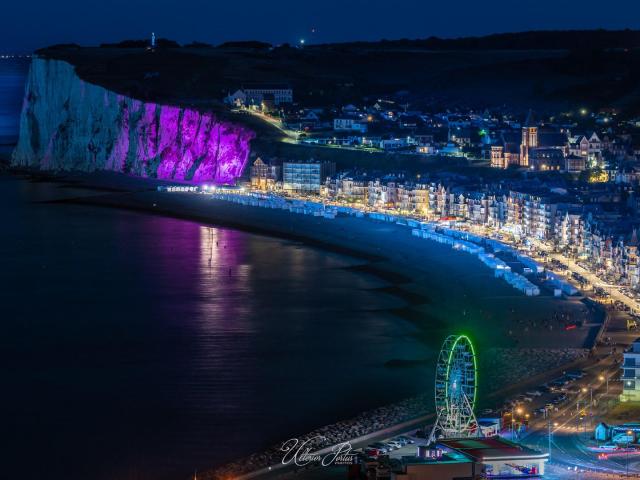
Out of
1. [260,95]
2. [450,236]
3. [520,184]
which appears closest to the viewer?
[450,236]

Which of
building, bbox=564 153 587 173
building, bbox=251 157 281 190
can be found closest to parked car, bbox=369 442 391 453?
building, bbox=564 153 587 173

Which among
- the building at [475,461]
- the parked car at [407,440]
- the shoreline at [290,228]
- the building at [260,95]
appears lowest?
the parked car at [407,440]

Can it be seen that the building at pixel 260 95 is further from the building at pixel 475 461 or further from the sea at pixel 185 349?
the building at pixel 475 461

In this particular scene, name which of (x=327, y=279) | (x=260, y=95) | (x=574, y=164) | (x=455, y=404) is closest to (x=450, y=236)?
(x=327, y=279)

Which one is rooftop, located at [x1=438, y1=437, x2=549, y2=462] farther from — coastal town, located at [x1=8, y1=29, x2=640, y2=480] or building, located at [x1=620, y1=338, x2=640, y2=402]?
building, located at [x1=620, y1=338, x2=640, y2=402]

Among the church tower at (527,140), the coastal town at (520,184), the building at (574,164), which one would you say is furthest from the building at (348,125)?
the building at (574,164)

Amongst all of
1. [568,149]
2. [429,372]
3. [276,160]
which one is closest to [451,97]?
[276,160]

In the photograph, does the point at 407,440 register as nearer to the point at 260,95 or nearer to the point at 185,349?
the point at 185,349
